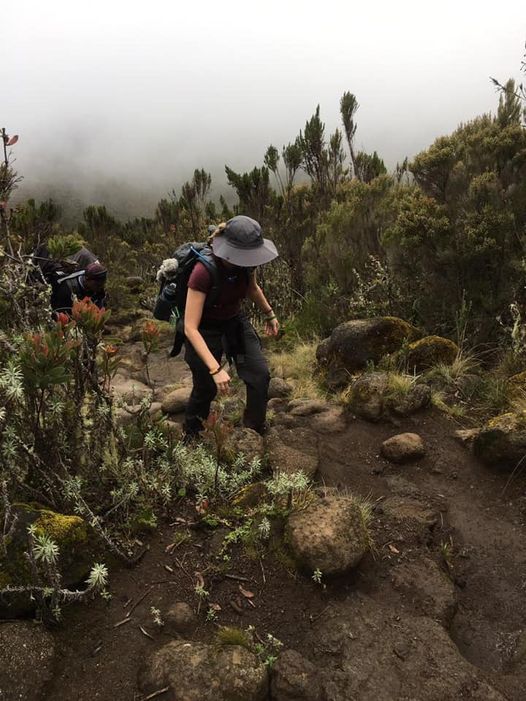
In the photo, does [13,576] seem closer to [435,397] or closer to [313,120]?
[435,397]

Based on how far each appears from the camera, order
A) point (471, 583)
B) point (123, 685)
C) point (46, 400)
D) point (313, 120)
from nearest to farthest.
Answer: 1. point (123, 685)
2. point (46, 400)
3. point (471, 583)
4. point (313, 120)

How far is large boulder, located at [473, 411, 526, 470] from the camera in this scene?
10.7 ft

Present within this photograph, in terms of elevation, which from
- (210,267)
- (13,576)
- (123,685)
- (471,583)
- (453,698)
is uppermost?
(210,267)

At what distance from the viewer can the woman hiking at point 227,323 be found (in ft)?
9.75

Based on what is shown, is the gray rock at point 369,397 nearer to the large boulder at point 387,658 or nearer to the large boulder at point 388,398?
the large boulder at point 388,398

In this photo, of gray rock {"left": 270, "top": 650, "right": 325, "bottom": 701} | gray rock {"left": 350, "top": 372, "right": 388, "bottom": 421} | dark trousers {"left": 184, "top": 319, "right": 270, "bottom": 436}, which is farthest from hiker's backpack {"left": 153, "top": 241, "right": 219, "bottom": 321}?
gray rock {"left": 270, "top": 650, "right": 325, "bottom": 701}

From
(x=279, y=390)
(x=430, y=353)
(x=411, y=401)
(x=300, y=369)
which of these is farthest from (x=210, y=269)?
(x=300, y=369)

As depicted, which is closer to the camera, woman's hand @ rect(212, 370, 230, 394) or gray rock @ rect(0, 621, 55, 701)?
gray rock @ rect(0, 621, 55, 701)

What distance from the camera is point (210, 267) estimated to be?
305cm

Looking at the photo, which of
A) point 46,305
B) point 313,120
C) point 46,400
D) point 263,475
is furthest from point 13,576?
point 313,120

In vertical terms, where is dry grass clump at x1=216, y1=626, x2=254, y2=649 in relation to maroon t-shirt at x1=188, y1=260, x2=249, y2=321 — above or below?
below

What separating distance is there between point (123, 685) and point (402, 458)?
7.95ft

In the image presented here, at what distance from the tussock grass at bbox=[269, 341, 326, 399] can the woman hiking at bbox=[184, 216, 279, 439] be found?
121 centimetres

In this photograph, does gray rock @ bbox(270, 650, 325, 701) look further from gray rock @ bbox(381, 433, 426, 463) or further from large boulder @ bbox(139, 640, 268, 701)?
gray rock @ bbox(381, 433, 426, 463)
